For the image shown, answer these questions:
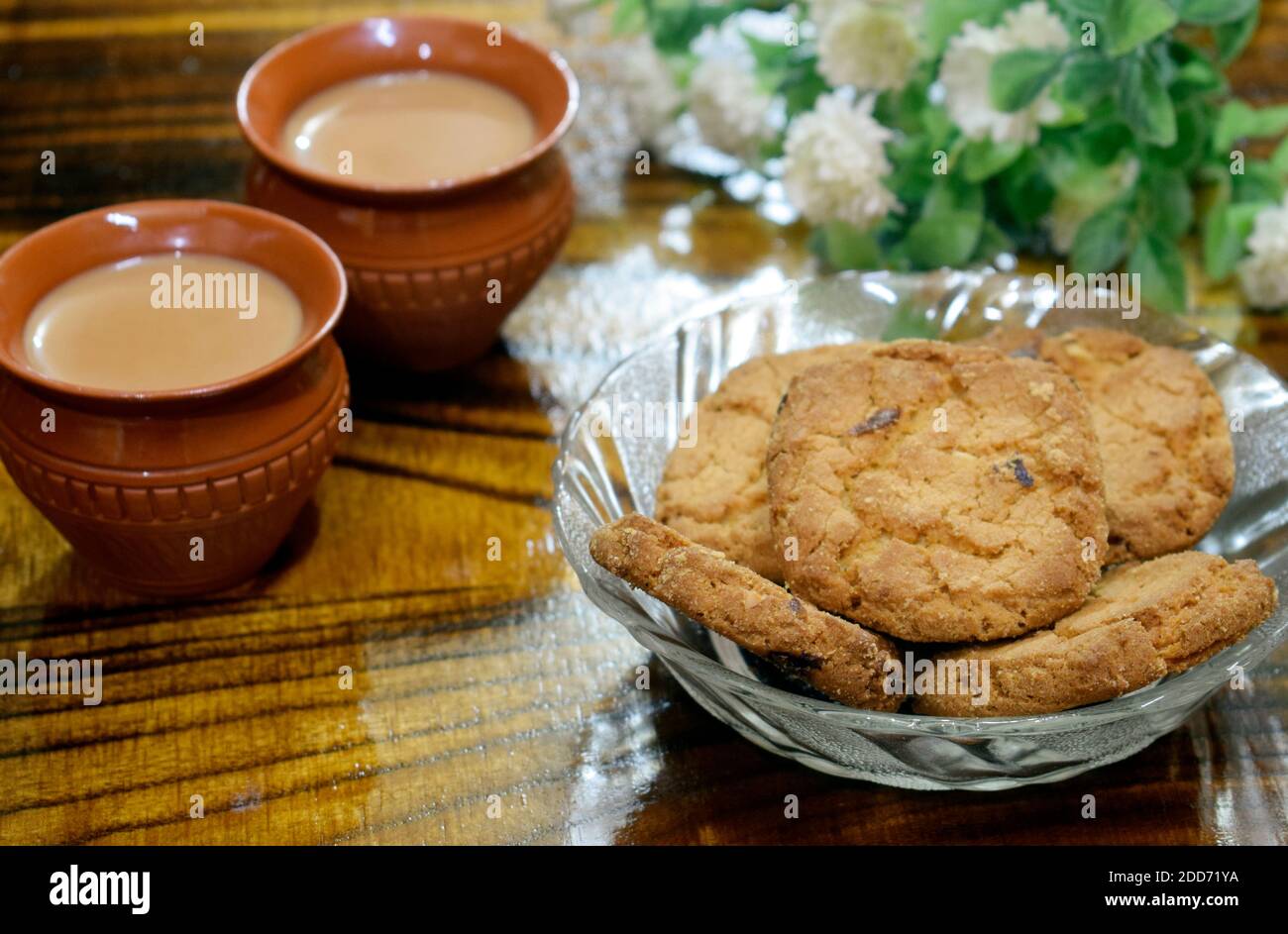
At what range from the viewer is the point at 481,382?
4.05ft

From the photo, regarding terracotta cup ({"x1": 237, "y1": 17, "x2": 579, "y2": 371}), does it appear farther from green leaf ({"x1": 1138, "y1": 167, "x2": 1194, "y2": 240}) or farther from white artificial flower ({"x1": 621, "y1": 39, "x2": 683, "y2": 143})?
green leaf ({"x1": 1138, "y1": 167, "x2": 1194, "y2": 240})

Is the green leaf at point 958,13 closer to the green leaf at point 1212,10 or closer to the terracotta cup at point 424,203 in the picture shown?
the green leaf at point 1212,10

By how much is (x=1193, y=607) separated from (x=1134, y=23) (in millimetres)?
503

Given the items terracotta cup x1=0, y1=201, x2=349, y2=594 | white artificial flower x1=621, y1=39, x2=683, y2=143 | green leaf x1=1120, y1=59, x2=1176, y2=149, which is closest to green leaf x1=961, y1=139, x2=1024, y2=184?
green leaf x1=1120, y1=59, x2=1176, y2=149

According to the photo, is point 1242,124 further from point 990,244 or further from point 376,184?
point 376,184

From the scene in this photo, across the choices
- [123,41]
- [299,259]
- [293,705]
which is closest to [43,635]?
[293,705]

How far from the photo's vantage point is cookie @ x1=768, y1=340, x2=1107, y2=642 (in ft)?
2.80

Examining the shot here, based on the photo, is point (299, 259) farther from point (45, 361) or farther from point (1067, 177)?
point (1067, 177)

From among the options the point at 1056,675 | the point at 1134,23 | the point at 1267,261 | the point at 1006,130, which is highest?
the point at 1134,23

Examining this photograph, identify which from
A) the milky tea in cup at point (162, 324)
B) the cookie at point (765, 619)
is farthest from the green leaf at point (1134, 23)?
the milky tea in cup at point (162, 324)

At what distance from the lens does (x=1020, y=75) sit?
1146 millimetres

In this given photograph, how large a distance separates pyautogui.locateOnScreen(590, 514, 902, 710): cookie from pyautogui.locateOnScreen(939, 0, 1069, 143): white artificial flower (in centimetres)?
55

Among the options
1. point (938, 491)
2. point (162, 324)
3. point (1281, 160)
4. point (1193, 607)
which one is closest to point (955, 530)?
point (938, 491)
